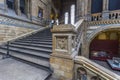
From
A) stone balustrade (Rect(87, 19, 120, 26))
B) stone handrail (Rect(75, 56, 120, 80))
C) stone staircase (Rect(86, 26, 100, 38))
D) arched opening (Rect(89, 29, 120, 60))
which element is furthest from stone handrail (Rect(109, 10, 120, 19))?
stone handrail (Rect(75, 56, 120, 80))

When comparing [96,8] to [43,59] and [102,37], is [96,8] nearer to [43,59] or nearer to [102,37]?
[102,37]

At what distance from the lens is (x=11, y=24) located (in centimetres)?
625

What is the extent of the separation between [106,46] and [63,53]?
342 inches

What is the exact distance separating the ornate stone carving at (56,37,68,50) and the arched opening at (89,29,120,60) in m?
7.77

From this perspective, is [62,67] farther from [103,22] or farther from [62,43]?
[103,22]

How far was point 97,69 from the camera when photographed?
80.2 inches

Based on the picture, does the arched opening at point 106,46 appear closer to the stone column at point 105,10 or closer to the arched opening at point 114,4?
the stone column at point 105,10

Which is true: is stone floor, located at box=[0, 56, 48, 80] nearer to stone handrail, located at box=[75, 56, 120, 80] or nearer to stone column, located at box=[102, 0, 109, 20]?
stone handrail, located at box=[75, 56, 120, 80]

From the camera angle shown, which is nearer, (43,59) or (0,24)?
(43,59)

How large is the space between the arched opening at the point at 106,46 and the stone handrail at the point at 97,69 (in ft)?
25.9

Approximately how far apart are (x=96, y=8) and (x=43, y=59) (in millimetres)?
6596

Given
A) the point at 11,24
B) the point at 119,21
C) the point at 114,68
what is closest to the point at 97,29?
the point at 119,21

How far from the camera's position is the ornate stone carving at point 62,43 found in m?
2.60

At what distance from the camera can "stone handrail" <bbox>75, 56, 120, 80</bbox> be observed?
1845 millimetres
